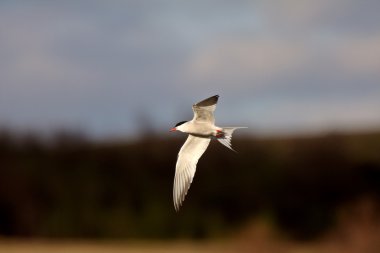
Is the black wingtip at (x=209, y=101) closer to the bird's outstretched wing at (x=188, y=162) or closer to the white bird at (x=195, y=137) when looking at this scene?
the white bird at (x=195, y=137)

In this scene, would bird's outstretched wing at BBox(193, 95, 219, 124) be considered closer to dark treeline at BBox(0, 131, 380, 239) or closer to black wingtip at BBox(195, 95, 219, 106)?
black wingtip at BBox(195, 95, 219, 106)

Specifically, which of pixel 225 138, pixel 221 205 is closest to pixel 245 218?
pixel 221 205

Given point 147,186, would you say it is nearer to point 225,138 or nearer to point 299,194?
point 299,194

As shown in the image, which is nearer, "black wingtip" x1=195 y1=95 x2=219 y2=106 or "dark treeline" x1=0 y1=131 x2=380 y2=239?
"black wingtip" x1=195 y1=95 x2=219 y2=106

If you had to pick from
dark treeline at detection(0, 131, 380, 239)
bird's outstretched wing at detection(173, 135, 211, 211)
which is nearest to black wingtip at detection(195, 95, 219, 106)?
bird's outstretched wing at detection(173, 135, 211, 211)

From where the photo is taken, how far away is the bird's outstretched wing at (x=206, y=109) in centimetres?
827

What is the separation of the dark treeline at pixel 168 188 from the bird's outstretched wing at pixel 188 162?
2103cm

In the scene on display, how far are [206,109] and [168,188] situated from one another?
73.3 ft

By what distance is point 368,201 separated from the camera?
89.5 ft

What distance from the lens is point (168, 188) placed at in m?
30.7

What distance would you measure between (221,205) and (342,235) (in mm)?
7918

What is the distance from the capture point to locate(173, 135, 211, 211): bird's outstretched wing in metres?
8.94

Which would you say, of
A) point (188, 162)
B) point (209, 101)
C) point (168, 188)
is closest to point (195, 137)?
point (188, 162)

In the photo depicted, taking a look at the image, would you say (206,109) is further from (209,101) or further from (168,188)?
(168,188)
